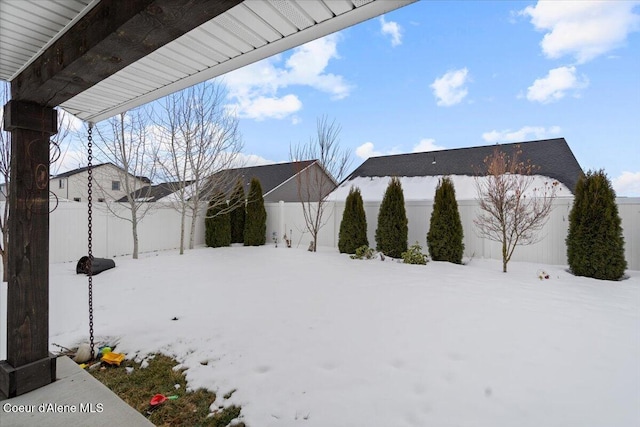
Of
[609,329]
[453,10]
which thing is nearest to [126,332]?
[609,329]

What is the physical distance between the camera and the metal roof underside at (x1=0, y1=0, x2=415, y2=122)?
4.88ft

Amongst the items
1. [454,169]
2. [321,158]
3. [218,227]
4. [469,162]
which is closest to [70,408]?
[218,227]

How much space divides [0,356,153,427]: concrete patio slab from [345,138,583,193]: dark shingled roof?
1163 cm

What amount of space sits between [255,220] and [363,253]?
4313 mm

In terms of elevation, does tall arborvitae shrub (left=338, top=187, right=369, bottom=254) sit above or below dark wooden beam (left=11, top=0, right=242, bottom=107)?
below

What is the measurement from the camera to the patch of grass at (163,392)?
6.47 feet

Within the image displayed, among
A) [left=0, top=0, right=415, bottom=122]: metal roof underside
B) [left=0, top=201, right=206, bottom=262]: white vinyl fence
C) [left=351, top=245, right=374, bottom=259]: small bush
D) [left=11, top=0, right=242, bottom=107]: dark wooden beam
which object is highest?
[left=0, top=0, right=415, bottom=122]: metal roof underside

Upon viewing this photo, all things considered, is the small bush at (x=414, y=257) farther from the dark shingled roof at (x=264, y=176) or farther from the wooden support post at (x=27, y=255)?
the wooden support post at (x=27, y=255)

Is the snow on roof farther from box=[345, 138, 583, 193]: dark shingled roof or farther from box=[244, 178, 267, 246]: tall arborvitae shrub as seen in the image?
box=[244, 178, 267, 246]: tall arborvitae shrub

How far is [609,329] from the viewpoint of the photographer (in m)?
3.25

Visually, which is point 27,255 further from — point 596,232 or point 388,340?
point 596,232

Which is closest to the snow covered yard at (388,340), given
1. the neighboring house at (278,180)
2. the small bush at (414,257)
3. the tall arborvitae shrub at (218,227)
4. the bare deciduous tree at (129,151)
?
the small bush at (414,257)

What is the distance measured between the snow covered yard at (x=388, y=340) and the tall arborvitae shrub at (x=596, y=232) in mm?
317

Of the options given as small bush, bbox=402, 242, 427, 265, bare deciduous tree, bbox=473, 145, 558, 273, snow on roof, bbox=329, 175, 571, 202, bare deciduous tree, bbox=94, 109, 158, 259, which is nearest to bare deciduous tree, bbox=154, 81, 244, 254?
bare deciduous tree, bbox=94, 109, 158, 259
